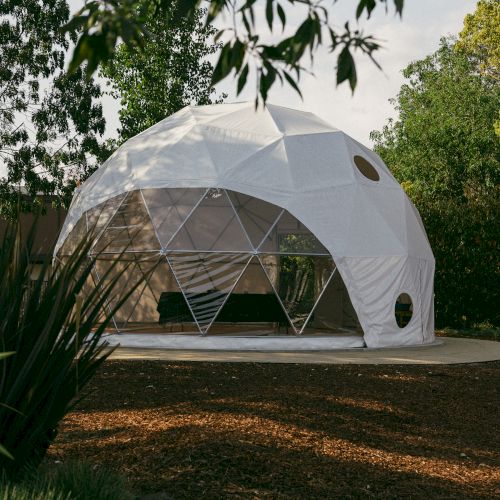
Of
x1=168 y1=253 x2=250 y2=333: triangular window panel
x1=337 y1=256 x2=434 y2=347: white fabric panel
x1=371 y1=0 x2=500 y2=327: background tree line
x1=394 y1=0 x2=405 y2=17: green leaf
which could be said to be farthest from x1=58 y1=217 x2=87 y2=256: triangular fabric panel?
x1=394 y1=0 x2=405 y2=17: green leaf

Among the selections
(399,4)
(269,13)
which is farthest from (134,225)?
(399,4)

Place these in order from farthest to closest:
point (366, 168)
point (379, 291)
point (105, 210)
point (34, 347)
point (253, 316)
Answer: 1. point (366, 168)
2. point (105, 210)
3. point (253, 316)
4. point (379, 291)
5. point (34, 347)

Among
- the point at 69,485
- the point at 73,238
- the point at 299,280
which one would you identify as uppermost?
the point at 73,238

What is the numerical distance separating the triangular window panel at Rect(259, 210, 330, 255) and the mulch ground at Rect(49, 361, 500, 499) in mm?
5442

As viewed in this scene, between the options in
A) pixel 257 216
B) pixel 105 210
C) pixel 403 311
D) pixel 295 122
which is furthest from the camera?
pixel 403 311

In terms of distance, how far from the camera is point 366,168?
17719 millimetres

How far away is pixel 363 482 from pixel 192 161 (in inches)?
451

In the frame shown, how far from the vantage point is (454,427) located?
26.0 feet

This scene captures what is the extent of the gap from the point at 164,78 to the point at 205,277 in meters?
17.4

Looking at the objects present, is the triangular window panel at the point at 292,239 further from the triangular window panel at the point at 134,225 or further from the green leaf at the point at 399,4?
the green leaf at the point at 399,4

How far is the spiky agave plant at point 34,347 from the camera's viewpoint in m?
4.40

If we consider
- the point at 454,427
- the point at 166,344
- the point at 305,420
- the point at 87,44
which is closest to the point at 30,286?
the point at 87,44

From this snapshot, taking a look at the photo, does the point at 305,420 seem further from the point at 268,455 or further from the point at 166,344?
the point at 166,344

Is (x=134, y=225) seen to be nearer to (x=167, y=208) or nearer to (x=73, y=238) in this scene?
(x=167, y=208)
